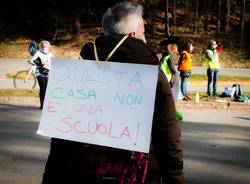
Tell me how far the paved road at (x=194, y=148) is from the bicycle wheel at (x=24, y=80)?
494 cm

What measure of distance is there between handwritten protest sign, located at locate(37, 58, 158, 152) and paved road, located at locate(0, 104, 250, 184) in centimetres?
376

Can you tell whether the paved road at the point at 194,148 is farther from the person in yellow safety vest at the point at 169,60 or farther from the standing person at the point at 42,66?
the person in yellow safety vest at the point at 169,60

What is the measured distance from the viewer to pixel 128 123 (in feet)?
8.22

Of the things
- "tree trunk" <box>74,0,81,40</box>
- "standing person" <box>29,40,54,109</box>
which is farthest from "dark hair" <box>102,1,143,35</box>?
"tree trunk" <box>74,0,81,40</box>

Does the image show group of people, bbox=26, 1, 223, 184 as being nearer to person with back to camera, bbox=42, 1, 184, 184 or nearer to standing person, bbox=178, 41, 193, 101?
person with back to camera, bbox=42, 1, 184, 184

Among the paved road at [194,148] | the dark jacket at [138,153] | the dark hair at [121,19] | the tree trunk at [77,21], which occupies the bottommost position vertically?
the paved road at [194,148]

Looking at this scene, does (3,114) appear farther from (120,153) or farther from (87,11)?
(87,11)

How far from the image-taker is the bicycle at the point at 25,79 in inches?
682

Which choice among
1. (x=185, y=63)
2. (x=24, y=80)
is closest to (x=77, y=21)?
(x=24, y=80)

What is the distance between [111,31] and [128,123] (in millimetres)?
477

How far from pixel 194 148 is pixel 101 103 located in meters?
5.96

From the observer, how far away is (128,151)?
254cm

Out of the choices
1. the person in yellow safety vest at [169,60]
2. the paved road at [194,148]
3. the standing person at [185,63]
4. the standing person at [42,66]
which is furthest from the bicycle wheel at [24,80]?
the person in yellow safety vest at [169,60]

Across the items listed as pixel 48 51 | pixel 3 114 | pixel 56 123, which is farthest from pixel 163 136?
pixel 48 51
